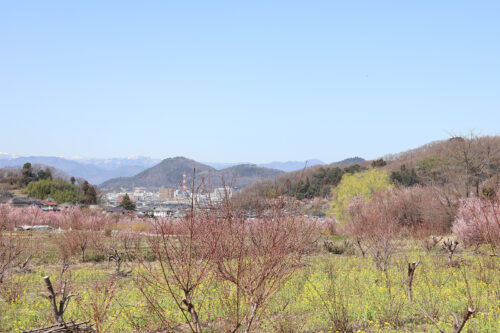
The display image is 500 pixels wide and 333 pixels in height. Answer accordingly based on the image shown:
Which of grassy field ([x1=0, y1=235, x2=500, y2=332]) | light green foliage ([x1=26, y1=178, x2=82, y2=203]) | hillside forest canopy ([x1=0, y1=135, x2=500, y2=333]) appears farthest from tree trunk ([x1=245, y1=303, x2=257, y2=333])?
light green foliage ([x1=26, y1=178, x2=82, y2=203])

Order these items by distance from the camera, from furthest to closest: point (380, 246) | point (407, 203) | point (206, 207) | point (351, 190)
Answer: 1. point (351, 190)
2. point (407, 203)
3. point (380, 246)
4. point (206, 207)

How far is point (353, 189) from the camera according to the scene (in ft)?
145

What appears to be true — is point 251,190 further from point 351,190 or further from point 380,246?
point 351,190

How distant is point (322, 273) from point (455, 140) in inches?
1174

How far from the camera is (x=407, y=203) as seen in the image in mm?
35250

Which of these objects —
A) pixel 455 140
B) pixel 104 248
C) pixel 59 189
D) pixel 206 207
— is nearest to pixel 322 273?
pixel 206 207

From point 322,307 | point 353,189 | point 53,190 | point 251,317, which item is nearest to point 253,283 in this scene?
point 251,317

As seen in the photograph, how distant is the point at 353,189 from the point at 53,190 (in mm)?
85780

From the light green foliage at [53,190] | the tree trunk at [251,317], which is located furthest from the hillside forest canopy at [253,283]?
the light green foliage at [53,190]

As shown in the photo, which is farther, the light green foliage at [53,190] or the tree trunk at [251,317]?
the light green foliage at [53,190]

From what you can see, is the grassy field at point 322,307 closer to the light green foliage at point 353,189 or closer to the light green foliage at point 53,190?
the light green foliage at point 353,189

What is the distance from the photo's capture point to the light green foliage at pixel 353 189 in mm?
43281

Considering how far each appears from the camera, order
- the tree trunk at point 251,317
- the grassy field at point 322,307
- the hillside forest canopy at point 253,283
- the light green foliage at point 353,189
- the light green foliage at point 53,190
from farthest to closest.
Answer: the light green foliage at point 53,190, the light green foliage at point 353,189, the grassy field at point 322,307, the hillside forest canopy at point 253,283, the tree trunk at point 251,317

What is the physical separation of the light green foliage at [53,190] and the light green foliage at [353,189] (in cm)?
7479
